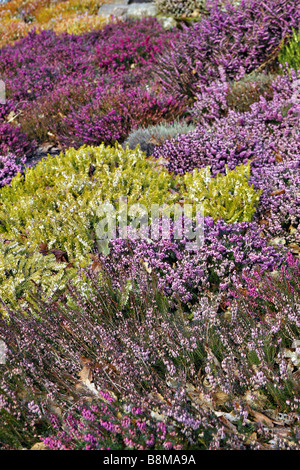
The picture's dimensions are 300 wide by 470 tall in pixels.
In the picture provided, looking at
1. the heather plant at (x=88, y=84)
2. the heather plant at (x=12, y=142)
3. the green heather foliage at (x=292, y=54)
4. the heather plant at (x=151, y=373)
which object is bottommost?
the heather plant at (x=151, y=373)

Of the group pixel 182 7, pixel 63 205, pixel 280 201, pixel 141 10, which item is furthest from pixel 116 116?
pixel 141 10

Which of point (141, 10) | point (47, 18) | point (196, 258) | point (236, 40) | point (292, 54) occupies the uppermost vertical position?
point (141, 10)

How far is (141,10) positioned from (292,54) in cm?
776

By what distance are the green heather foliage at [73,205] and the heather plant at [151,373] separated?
1.54ft

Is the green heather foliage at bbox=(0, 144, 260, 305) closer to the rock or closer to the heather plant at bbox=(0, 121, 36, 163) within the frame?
the heather plant at bbox=(0, 121, 36, 163)

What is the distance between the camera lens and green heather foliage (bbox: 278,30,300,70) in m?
5.06

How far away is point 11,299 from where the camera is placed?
9.18 feet

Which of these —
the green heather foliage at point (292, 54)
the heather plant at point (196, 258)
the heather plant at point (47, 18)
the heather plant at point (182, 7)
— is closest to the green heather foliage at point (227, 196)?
the heather plant at point (196, 258)

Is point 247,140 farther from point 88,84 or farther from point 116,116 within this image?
point 88,84

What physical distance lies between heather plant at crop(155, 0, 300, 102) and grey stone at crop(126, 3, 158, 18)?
6.20 meters

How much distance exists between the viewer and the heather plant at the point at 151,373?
1812 mm

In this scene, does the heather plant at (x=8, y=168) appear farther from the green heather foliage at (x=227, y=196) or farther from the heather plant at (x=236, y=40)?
the heather plant at (x=236, y=40)

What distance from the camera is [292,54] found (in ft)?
16.8
